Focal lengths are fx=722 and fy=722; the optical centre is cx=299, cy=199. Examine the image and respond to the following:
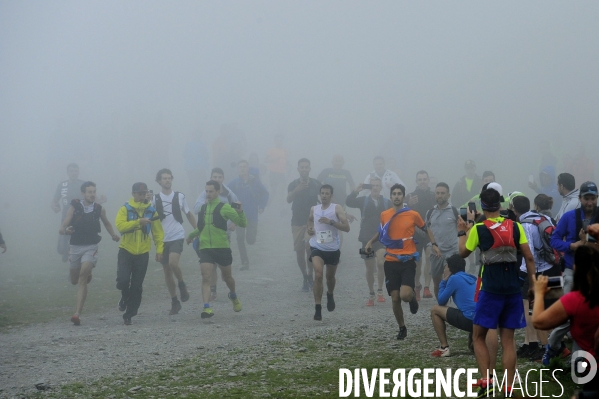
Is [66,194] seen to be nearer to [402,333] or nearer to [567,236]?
[402,333]

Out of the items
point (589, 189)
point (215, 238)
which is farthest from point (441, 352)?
point (215, 238)

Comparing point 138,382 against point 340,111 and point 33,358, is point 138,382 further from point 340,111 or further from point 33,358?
point 340,111

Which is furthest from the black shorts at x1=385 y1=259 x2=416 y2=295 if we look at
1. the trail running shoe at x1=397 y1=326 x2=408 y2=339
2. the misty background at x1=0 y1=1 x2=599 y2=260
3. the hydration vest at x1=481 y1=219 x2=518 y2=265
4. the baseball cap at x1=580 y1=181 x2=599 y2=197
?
the misty background at x1=0 y1=1 x2=599 y2=260

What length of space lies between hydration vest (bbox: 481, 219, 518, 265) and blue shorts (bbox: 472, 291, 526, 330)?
1.07 feet

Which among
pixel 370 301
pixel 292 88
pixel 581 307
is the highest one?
pixel 292 88

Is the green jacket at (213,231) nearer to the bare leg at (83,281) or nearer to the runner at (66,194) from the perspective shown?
the bare leg at (83,281)

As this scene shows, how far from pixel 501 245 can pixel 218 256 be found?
272 inches

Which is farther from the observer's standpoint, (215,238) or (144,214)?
(215,238)

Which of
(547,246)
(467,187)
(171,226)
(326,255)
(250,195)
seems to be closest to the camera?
(547,246)

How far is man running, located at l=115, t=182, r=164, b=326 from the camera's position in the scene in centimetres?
1238

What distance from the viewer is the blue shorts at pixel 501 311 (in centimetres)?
662

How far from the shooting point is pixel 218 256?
1270 centimetres

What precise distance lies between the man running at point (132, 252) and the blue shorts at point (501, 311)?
7.20 metres

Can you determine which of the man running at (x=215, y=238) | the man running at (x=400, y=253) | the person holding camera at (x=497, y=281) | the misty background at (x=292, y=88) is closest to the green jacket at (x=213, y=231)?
the man running at (x=215, y=238)
